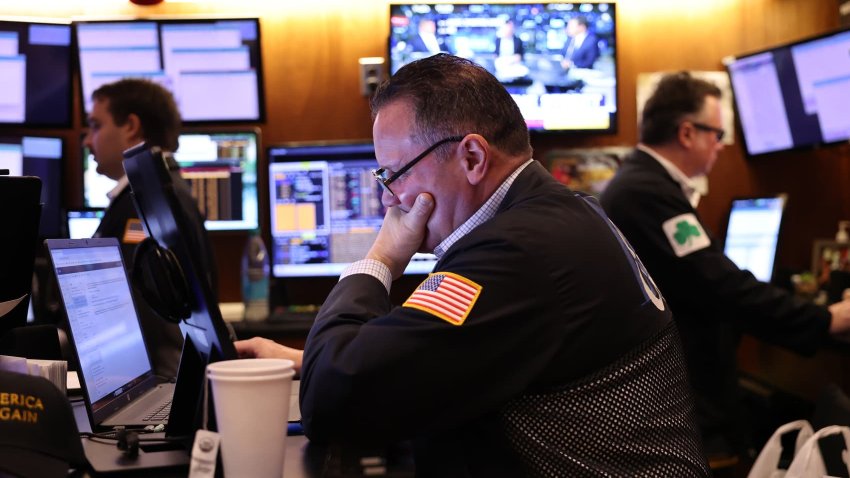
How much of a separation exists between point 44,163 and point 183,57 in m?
0.69

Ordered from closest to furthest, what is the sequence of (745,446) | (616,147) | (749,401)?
(745,446) < (749,401) < (616,147)

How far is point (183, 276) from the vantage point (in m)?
1.18

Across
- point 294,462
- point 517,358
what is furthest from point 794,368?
point 294,462

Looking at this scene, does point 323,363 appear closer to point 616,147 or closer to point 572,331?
point 572,331

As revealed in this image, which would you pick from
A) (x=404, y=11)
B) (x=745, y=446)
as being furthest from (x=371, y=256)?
(x=404, y=11)

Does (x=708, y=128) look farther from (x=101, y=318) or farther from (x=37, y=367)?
(x=37, y=367)

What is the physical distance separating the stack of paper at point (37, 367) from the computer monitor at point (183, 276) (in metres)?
0.18

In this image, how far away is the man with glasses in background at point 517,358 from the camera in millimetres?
1144

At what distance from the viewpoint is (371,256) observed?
1490 mm

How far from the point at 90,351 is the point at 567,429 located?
0.75m

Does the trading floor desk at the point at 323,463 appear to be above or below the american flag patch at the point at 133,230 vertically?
below

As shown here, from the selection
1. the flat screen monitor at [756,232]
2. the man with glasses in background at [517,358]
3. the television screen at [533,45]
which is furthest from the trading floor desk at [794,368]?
the man with glasses in background at [517,358]

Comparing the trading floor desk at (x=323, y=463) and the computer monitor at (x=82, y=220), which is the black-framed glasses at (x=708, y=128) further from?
the computer monitor at (x=82, y=220)

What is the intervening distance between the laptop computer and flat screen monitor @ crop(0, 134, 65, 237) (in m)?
1.94
